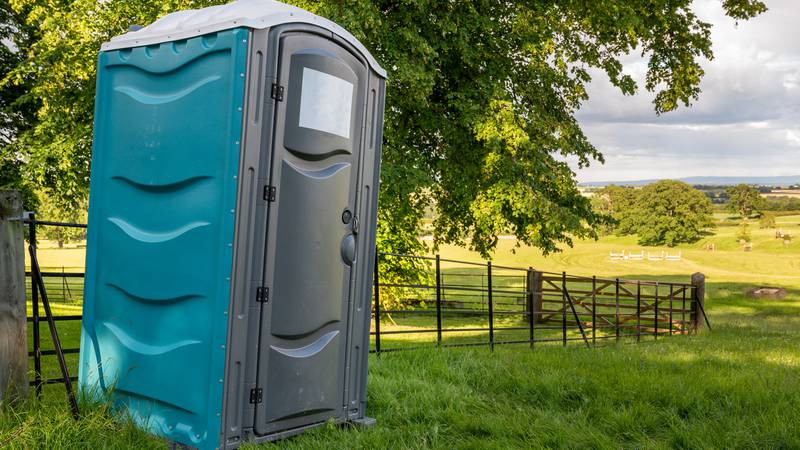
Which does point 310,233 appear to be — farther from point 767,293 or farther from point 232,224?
point 767,293

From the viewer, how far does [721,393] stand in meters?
5.75

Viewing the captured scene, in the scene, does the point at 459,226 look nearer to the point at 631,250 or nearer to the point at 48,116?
the point at 48,116

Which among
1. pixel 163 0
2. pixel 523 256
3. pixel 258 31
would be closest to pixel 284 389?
pixel 258 31

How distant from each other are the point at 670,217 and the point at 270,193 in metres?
70.8

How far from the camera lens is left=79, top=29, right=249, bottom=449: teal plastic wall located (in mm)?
3879

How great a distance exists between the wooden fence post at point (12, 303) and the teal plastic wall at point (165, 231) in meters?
0.55

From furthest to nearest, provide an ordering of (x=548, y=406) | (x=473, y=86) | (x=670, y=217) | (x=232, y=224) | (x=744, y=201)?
(x=744, y=201)
(x=670, y=217)
(x=473, y=86)
(x=548, y=406)
(x=232, y=224)

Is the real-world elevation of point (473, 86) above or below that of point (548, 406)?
above

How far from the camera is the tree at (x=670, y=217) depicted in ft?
227

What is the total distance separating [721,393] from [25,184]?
1299 centimetres

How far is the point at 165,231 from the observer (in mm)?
4176

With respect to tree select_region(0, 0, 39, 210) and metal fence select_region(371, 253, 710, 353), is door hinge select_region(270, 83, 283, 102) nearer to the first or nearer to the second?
metal fence select_region(371, 253, 710, 353)

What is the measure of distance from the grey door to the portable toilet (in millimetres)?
10

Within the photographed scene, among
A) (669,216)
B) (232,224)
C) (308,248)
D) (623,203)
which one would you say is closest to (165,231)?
(232,224)
